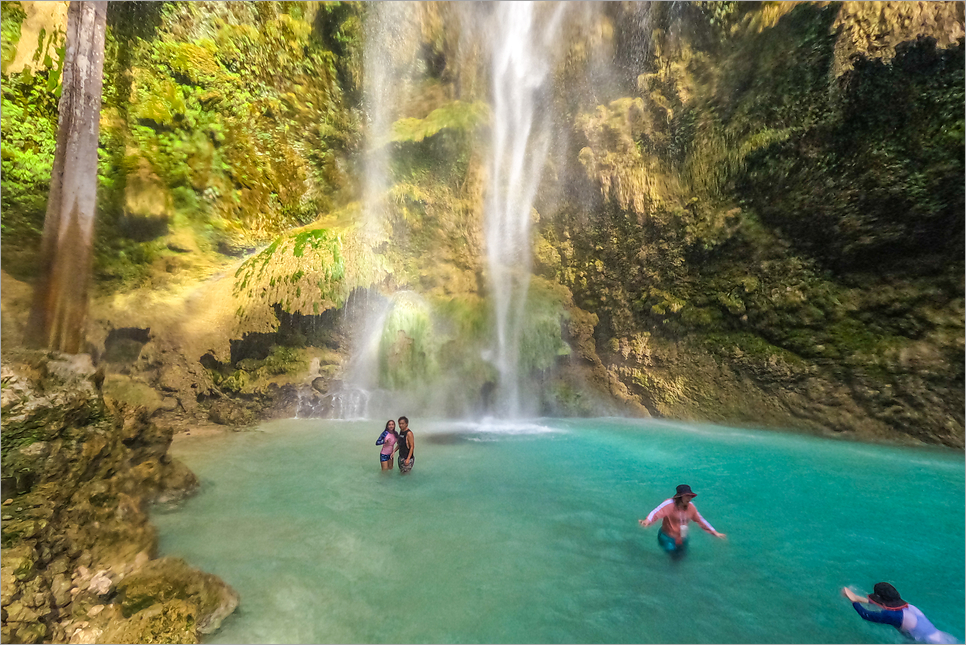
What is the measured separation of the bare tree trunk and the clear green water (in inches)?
125

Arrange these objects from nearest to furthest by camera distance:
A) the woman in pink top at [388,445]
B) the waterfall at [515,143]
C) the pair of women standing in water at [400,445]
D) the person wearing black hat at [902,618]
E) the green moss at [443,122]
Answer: the person wearing black hat at [902,618], the pair of women standing in water at [400,445], the woman in pink top at [388,445], the green moss at [443,122], the waterfall at [515,143]

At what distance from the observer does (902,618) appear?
11.1ft

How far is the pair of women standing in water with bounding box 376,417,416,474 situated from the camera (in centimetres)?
699

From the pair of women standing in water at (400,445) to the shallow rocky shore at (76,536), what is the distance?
10.2 ft

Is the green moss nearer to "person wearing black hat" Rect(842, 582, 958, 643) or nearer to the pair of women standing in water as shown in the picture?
the pair of women standing in water

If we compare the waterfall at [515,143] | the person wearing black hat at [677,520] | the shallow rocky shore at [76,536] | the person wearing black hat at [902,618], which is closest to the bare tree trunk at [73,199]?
the shallow rocky shore at [76,536]

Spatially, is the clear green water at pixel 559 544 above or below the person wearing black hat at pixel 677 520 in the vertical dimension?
below

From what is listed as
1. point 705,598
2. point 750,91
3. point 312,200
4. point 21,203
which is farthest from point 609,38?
point 21,203

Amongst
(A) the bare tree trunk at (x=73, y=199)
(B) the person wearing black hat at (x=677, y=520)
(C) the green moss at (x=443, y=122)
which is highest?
(C) the green moss at (x=443, y=122)

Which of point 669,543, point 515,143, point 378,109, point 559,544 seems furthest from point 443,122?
point 669,543

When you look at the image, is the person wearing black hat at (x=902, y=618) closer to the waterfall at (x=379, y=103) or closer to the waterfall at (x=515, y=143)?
the waterfall at (x=515, y=143)

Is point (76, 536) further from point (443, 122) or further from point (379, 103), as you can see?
point (379, 103)

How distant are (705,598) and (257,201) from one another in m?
14.3

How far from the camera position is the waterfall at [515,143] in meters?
14.5
